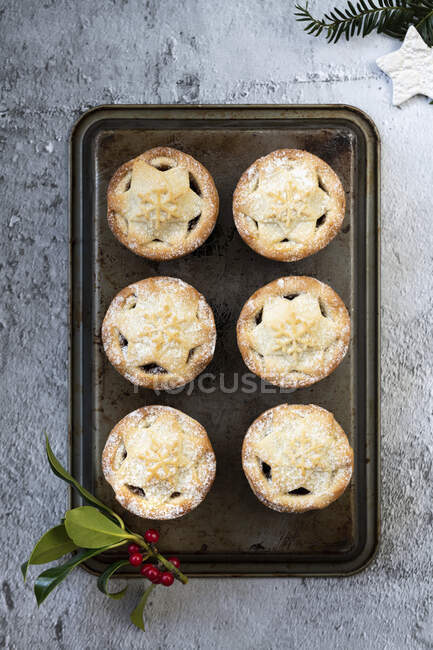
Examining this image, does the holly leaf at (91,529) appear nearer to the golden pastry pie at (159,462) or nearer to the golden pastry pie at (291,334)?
the golden pastry pie at (159,462)

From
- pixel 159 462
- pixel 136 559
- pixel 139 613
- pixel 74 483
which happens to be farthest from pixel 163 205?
pixel 139 613

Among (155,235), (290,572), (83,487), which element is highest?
(155,235)

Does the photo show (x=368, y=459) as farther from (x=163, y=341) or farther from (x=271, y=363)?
(x=163, y=341)

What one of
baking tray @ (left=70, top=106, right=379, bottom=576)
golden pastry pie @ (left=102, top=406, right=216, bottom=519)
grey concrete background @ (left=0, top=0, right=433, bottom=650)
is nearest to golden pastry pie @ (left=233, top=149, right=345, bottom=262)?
baking tray @ (left=70, top=106, right=379, bottom=576)

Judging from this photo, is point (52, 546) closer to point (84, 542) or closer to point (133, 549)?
point (84, 542)

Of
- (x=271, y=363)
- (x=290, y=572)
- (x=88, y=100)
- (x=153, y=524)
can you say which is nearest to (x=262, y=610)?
(x=290, y=572)
